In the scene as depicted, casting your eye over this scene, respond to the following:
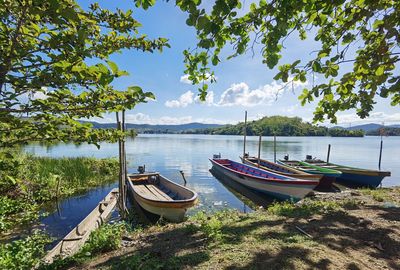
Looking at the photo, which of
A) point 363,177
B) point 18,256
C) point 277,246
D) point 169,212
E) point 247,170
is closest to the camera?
point 277,246

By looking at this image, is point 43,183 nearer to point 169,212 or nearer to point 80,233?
point 80,233

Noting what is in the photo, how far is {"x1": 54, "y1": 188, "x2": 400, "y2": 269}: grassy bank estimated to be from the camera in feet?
12.4

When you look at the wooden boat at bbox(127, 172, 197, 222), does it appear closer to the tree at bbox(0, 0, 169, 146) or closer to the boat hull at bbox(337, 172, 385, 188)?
the tree at bbox(0, 0, 169, 146)

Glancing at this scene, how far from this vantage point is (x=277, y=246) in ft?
14.0

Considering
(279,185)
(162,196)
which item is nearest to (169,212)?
(162,196)

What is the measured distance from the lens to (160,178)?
582 inches

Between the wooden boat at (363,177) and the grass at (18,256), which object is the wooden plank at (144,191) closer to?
the grass at (18,256)

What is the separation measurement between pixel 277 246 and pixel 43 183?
14.0 m

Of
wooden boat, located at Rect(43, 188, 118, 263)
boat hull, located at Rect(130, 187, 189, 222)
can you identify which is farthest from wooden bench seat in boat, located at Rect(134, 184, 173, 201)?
boat hull, located at Rect(130, 187, 189, 222)

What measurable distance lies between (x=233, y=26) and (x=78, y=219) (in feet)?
37.7

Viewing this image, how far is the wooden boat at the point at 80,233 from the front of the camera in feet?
19.9

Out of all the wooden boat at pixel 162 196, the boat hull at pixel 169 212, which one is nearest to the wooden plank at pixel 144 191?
the wooden boat at pixel 162 196

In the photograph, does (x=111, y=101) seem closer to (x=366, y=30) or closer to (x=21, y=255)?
(x=366, y=30)

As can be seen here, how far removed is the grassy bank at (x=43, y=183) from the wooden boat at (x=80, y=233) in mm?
1921
